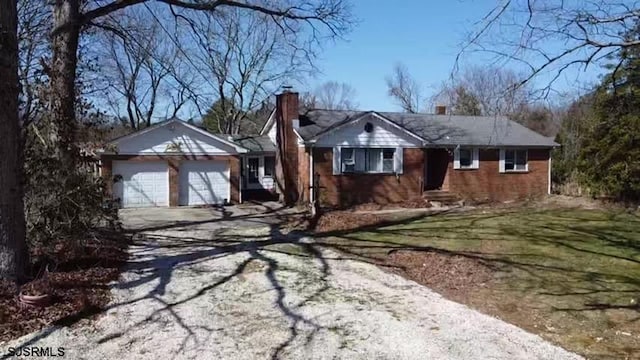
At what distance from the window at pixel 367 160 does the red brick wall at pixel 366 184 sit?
0.28 meters

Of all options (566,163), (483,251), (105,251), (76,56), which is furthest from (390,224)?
(566,163)

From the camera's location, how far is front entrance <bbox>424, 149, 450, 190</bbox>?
25.2 m

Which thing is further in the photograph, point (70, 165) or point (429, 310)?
point (70, 165)

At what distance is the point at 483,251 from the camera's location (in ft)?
39.0

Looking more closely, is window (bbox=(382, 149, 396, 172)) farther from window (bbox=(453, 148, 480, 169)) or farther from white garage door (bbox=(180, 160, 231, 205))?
white garage door (bbox=(180, 160, 231, 205))

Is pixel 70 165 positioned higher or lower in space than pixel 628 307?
higher

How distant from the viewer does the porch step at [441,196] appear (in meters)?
23.9

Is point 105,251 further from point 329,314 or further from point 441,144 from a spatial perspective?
point 441,144

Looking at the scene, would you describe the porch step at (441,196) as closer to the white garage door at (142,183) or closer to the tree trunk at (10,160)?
the white garage door at (142,183)

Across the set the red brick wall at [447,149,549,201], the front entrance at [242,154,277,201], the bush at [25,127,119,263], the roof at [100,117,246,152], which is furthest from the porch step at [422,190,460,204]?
the bush at [25,127,119,263]

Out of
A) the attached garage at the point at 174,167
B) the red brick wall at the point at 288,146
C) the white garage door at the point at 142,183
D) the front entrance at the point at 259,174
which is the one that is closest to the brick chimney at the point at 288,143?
the red brick wall at the point at 288,146

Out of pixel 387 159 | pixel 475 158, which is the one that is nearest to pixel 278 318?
pixel 387 159

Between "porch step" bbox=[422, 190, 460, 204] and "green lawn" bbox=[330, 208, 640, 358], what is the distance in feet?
13.3

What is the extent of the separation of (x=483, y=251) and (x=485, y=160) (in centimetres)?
1435
